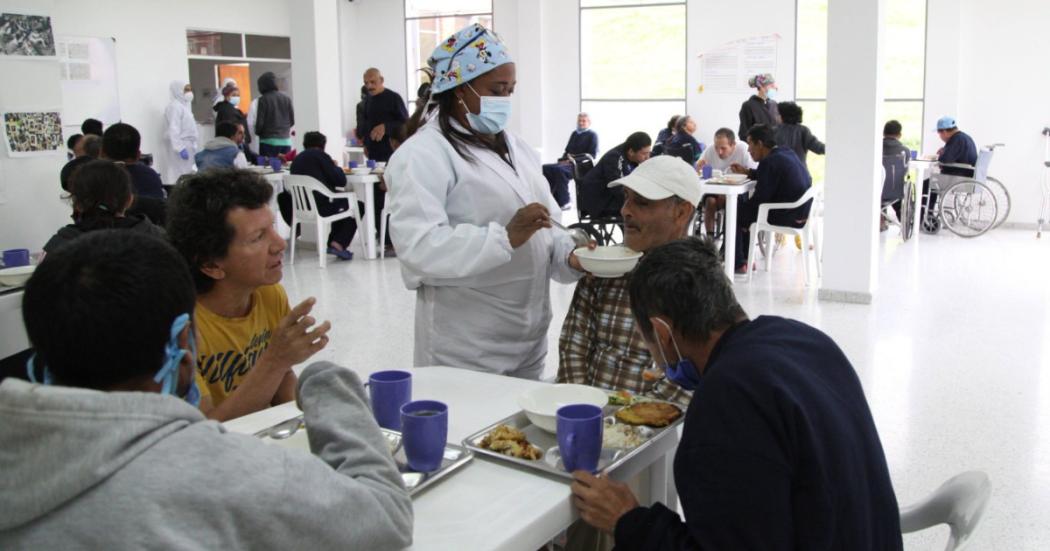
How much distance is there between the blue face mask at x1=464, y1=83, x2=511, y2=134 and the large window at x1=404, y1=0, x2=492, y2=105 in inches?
386

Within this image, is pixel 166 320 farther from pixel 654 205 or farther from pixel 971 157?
pixel 971 157

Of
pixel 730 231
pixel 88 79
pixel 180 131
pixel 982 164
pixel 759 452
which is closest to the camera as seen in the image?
pixel 759 452

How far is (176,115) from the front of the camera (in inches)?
389

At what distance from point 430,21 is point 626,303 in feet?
34.7

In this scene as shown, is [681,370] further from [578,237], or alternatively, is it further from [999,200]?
[999,200]

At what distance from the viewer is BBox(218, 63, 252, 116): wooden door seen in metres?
11.5

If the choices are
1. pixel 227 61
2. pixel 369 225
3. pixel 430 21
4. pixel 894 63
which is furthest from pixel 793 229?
pixel 227 61

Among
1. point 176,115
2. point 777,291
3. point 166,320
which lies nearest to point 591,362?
point 166,320

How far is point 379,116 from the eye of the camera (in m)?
8.23

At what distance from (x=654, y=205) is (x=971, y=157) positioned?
22.9 ft

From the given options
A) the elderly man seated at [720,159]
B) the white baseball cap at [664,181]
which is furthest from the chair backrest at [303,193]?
the white baseball cap at [664,181]

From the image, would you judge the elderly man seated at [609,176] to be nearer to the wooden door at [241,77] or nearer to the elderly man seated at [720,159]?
the elderly man seated at [720,159]

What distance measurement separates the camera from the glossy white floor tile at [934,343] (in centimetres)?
305

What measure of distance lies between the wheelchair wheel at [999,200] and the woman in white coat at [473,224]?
740cm
